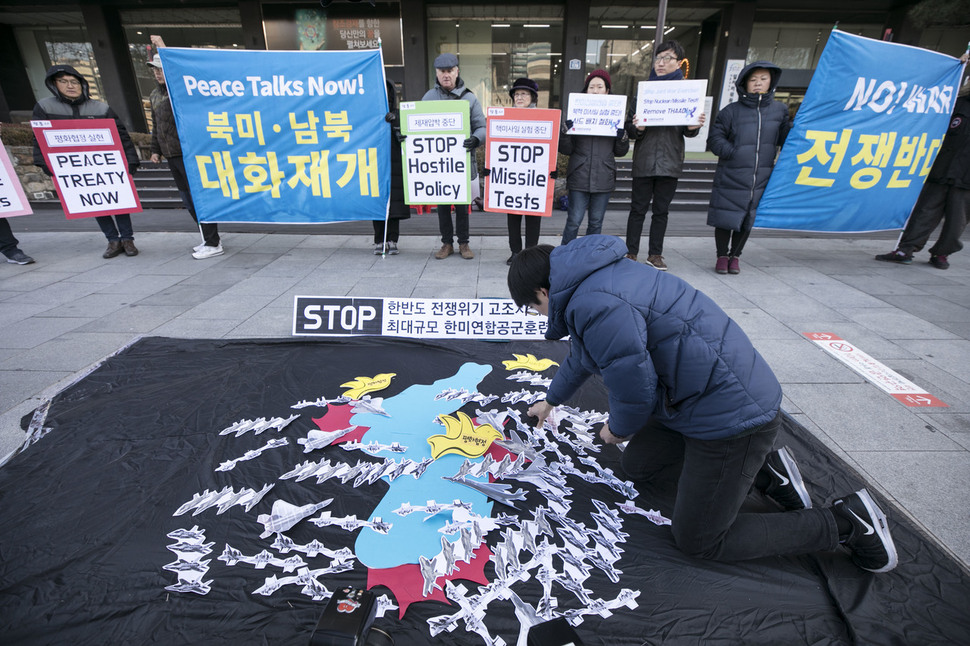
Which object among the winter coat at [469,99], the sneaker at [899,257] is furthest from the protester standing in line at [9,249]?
the sneaker at [899,257]

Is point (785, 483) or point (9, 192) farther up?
point (9, 192)

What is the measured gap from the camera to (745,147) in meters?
4.39

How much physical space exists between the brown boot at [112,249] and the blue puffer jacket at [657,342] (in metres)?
5.96

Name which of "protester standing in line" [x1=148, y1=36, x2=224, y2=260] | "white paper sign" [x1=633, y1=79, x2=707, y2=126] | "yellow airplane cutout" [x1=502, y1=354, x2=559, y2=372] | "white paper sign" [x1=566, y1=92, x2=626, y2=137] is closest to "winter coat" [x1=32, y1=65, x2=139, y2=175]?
"protester standing in line" [x1=148, y1=36, x2=224, y2=260]

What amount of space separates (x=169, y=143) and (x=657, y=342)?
18.5 feet

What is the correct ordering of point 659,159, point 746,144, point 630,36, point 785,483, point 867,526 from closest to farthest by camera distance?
1. point 867,526
2. point 785,483
3. point 746,144
4. point 659,159
5. point 630,36

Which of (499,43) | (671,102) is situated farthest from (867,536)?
(499,43)

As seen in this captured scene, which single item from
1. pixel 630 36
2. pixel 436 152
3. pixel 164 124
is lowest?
pixel 436 152

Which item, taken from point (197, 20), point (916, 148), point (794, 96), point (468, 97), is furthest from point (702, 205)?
point (197, 20)

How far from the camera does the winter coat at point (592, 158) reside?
4570 millimetres

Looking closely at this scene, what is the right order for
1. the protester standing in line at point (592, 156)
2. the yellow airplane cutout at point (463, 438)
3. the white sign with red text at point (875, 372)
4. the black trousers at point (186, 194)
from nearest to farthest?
the yellow airplane cutout at point (463, 438) → the white sign with red text at point (875, 372) → the protester standing in line at point (592, 156) → the black trousers at point (186, 194)

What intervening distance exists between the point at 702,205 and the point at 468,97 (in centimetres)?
526

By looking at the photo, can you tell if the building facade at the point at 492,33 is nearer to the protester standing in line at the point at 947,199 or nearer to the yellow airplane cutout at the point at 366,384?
the protester standing in line at the point at 947,199

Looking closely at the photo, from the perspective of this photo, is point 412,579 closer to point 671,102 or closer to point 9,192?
point 671,102
